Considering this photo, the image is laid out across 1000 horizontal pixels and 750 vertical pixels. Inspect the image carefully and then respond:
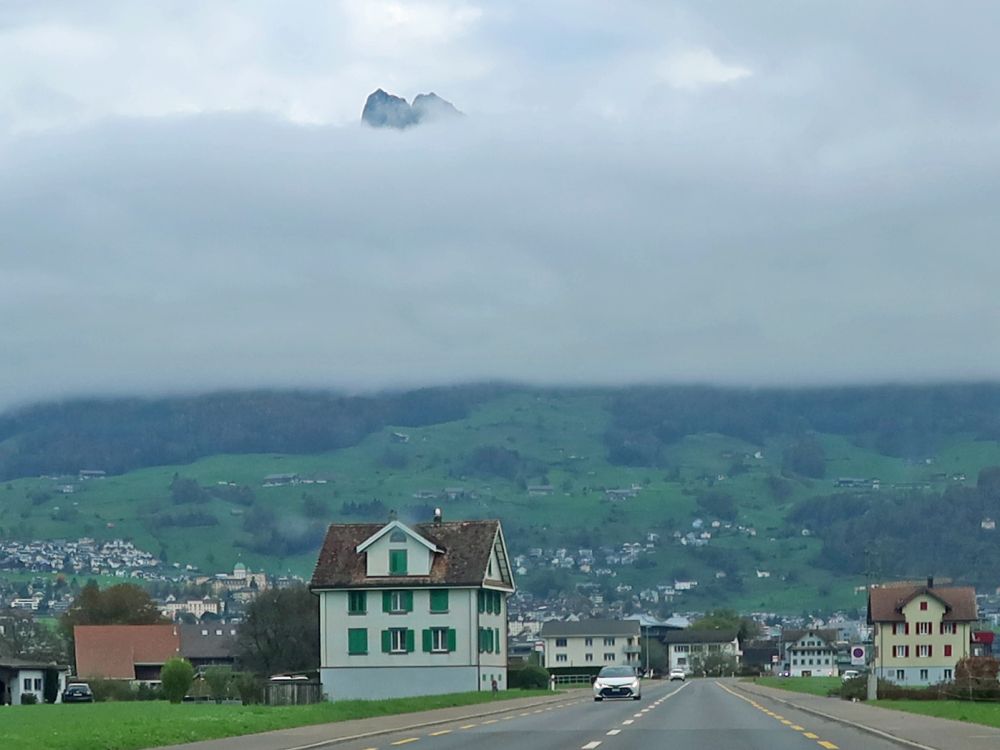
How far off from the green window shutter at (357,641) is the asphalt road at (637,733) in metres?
41.9

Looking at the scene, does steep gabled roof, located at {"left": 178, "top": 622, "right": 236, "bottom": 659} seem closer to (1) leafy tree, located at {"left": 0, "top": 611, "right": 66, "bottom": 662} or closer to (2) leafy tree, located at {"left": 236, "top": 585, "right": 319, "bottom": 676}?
(1) leafy tree, located at {"left": 0, "top": 611, "right": 66, "bottom": 662}

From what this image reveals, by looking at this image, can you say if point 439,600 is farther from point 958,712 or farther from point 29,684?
point 958,712

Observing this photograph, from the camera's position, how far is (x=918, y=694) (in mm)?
80500

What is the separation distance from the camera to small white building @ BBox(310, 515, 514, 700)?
3910 inches

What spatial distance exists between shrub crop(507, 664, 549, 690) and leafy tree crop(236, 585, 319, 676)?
18.6 m

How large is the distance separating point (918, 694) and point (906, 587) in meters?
90.4

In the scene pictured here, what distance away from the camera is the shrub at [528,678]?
115m

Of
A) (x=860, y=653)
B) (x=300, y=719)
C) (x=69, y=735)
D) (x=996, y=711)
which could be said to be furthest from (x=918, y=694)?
(x=69, y=735)

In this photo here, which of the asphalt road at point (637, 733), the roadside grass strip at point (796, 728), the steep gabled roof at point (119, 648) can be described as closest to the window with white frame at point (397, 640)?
the roadside grass strip at point (796, 728)

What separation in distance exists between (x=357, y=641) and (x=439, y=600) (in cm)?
510

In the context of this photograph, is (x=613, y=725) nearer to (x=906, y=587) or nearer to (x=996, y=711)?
(x=996, y=711)

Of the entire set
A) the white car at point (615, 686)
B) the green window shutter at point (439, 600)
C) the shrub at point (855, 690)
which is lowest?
the shrub at point (855, 690)

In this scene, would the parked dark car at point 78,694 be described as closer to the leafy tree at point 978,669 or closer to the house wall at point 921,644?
the leafy tree at point 978,669

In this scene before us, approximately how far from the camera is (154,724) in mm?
45500
